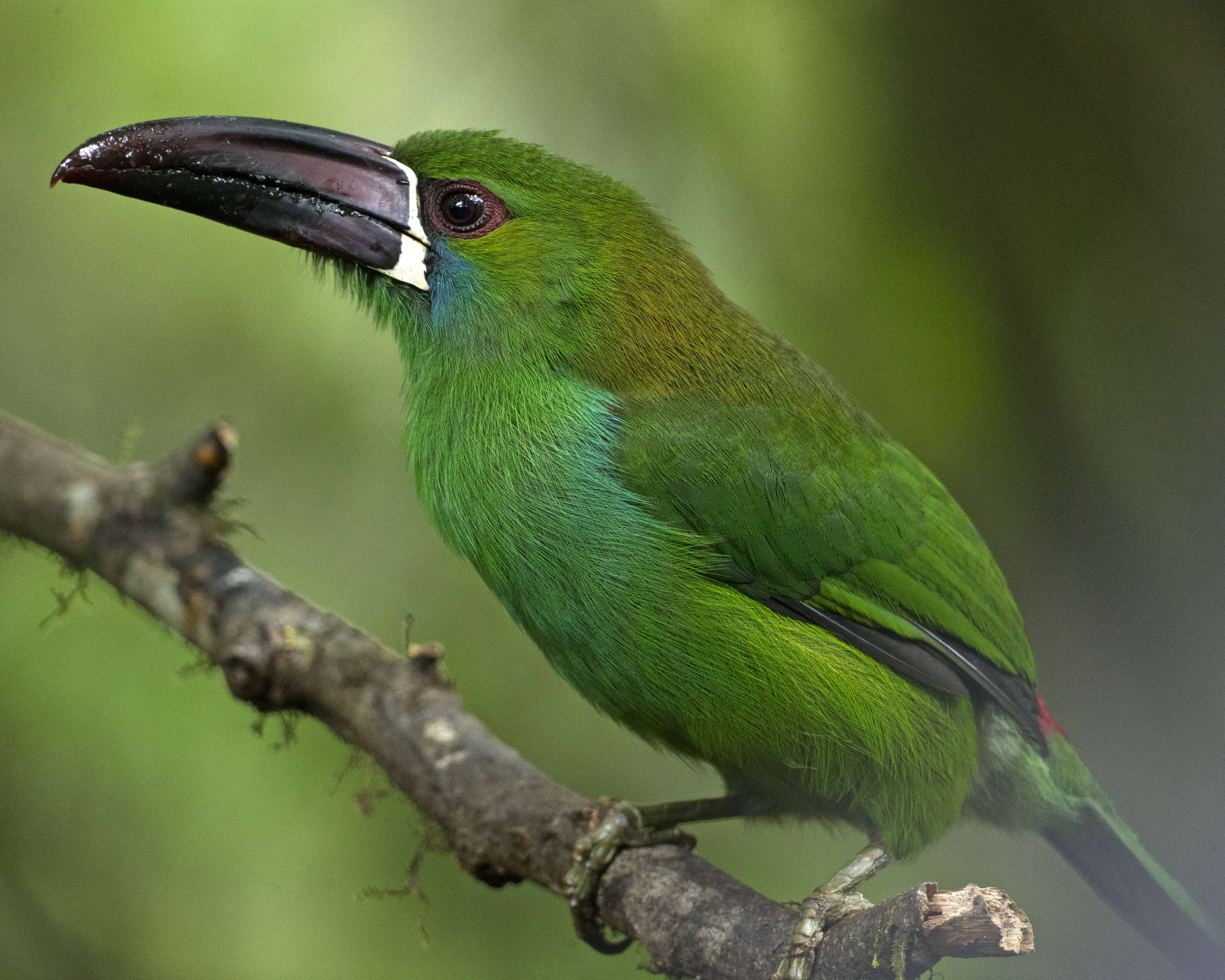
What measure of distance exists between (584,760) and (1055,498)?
1.64 metres

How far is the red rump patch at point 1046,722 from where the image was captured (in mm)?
2227

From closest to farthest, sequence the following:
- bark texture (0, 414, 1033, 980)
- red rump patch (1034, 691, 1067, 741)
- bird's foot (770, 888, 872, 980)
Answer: bird's foot (770, 888, 872, 980) < bark texture (0, 414, 1033, 980) < red rump patch (1034, 691, 1067, 741)

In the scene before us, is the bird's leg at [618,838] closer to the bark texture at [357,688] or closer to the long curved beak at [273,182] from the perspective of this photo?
the bark texture at [357,688]

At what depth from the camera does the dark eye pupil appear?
212 cm

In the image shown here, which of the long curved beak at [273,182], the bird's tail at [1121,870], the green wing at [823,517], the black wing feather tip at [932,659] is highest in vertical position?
the long curved beak at [273,182]

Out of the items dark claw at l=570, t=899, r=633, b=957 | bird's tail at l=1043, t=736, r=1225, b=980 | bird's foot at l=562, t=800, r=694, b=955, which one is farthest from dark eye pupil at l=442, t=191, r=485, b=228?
bird's tail at l=1043, t=736, r=1225, b=980

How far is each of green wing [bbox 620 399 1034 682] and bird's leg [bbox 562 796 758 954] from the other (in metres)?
0.58

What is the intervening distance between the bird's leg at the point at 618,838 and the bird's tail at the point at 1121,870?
2.34ft

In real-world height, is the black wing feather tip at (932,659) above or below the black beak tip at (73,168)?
below

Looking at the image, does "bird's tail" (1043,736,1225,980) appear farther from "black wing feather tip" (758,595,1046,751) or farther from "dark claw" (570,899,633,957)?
"dark claw" (570,899,633,957)

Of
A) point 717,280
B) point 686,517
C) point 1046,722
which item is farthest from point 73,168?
point 1046,722

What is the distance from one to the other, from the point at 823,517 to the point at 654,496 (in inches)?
14.8

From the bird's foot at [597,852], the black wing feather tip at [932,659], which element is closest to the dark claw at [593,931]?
the bird's foot at [597,852]

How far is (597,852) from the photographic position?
216 centimetres
